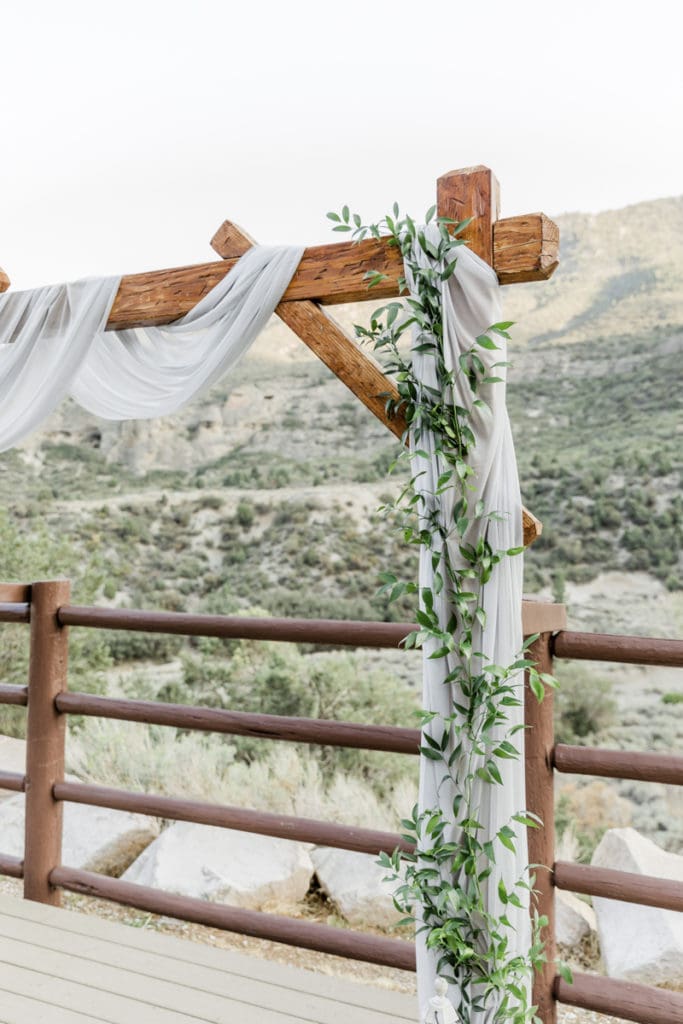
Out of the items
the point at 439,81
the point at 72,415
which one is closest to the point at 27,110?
the point at 72,415

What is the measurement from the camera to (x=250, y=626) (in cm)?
267

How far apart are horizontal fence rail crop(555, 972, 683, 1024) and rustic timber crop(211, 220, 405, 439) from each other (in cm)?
141

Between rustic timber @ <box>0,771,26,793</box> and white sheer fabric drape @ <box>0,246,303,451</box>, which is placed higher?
white sheer fabric drape @ <box>0,246,303,451</box>

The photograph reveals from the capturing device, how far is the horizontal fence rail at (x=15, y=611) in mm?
3098

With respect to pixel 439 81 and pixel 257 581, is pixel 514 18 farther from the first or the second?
pixel 257 581

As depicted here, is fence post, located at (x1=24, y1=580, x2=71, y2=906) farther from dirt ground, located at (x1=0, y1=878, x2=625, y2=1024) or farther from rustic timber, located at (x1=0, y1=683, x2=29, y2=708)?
dirt ground, located at (x1=0, y1=878, x2=625, y2=1024)

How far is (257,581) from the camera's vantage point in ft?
50.6

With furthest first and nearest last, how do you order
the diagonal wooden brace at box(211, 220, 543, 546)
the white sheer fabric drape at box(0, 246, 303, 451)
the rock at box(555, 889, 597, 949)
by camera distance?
the rock at box(555, 889, 597, 949) → the white sheer fabric drape at box(0, 246, 303, 451) → the diagonal wooden brace at box(211, 220, 543, 546)

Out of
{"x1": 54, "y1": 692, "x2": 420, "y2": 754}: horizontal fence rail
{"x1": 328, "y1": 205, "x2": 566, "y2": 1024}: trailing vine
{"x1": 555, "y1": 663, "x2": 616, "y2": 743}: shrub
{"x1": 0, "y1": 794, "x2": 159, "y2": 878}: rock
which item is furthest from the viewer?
{"x1": 555, "y1": 663, "x2": 616, "y2": 743}: shrub

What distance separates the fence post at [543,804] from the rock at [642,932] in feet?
3.76

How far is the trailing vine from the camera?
78.8 inches

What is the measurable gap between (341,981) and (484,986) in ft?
1.88

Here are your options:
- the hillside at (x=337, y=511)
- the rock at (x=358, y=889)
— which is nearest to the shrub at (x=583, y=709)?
the hillside at (x=337, y=511)

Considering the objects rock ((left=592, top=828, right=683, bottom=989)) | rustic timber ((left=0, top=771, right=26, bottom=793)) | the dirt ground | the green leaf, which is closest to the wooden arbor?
the green leaf
